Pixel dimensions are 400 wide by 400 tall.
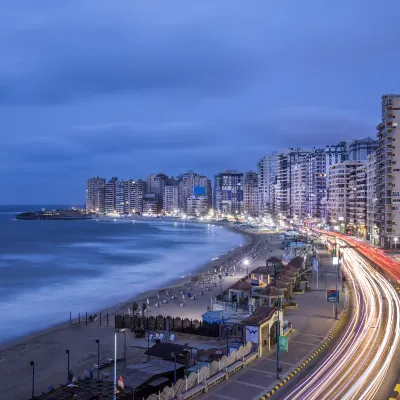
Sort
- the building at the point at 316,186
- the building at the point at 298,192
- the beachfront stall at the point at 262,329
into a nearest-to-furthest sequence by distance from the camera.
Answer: the beachfront stall at the point at 262,329, the building at the point at 316,186, the building at the point at 298,192

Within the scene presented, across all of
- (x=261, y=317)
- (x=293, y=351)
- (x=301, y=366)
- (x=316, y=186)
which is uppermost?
(x=316, y=186)

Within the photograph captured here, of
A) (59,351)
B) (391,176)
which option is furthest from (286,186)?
(59,351)

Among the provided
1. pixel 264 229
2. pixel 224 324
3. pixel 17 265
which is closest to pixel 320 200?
pixel 264 229

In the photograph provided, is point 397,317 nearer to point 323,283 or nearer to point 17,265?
point 323,283

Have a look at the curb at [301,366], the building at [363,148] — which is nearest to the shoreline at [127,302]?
the curb at [301,366]

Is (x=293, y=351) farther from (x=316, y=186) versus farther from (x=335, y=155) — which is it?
(x=335, y=155)

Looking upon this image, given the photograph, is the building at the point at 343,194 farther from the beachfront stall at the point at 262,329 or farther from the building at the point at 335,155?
the beachfront stall at the point at 262,329

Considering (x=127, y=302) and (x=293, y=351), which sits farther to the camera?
(x=127, y=302)
